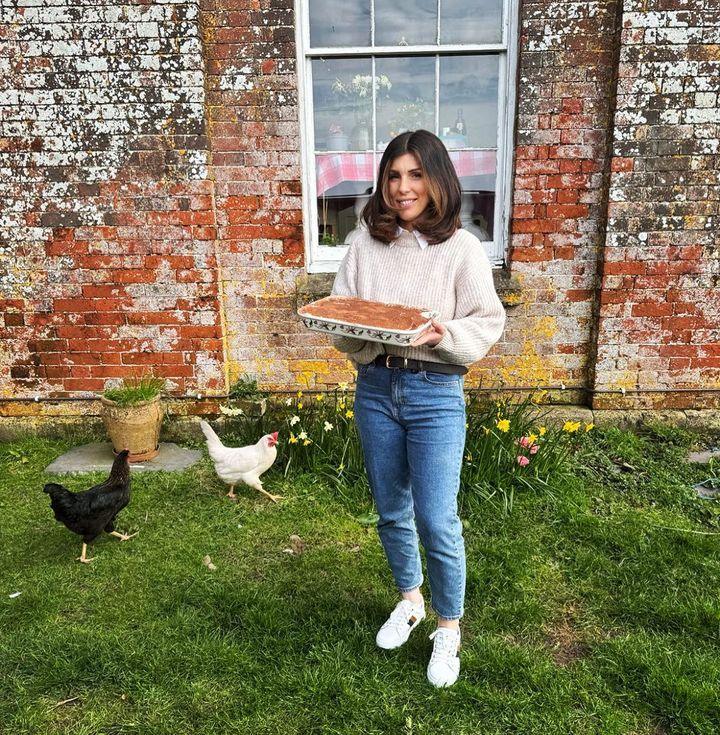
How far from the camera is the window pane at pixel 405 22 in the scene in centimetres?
455

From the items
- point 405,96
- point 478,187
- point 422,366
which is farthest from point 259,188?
point 422,366

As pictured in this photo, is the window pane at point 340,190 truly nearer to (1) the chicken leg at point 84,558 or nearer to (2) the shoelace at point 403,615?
(1) the chicken leg at point 84,558

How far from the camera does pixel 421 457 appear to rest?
2373 mm

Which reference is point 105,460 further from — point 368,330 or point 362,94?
point 362,94

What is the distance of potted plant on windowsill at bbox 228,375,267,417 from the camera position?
16.2 ft

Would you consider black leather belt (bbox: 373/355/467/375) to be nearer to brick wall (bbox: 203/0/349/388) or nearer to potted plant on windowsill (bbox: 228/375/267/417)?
brick wall (bbox: 203/0/349/388)

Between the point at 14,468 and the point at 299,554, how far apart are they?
8.21ft

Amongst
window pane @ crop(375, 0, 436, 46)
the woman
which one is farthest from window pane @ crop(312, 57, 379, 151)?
the woman

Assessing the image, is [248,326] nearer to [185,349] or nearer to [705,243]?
[185,349]

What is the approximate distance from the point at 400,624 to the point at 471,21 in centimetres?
426

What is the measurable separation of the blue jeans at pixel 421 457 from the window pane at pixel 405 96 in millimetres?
3041

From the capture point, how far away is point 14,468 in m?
4.55

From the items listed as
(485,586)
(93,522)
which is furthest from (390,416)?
(93,522)

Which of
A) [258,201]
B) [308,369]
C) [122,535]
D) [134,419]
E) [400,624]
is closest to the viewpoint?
[400,624]
